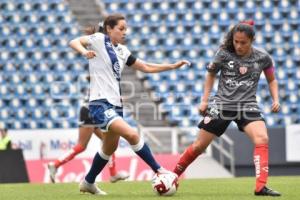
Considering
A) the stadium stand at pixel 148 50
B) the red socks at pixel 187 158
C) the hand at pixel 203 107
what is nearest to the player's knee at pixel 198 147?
the red socks at pixel 187 158

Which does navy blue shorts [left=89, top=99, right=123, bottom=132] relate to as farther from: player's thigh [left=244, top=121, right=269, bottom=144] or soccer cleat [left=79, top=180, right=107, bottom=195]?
player's thigh [left=244, top=121, right=269, bottom=144]

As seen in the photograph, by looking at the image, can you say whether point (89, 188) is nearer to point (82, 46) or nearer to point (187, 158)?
point (187, 158)

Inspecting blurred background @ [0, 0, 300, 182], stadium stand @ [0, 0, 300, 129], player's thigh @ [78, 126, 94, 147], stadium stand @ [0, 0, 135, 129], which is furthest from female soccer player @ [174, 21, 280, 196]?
stadium stand @ [0, 0, 300, 129]

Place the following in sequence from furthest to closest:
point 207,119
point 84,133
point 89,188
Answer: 1. point 84,133
2. point 89,188
3. point 207,119

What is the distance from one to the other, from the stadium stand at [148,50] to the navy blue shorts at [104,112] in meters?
11.7

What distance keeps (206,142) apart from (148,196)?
3.01 ft

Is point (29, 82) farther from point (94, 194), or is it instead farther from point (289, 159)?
point (94, 194)

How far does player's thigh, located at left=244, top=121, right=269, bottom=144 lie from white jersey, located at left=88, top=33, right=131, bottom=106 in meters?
1.43

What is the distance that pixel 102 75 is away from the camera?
9312 millimetres

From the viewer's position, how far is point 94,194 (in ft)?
32.0

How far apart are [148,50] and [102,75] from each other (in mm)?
13205

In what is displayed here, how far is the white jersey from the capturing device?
9258 mm

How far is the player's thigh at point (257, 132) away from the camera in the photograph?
9.03 m

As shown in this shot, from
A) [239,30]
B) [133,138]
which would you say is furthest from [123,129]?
[239,30]
